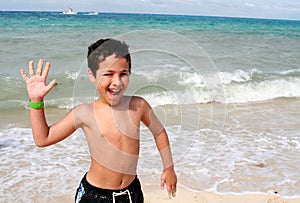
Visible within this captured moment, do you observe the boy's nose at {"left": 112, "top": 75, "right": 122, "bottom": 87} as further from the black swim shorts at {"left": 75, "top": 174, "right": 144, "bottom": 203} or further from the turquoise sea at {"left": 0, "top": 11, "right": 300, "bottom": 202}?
the black swim shorts at {"left": 75, "top": 174, "right": 144, "bottom": 203}

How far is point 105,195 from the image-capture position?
2059 millimetres

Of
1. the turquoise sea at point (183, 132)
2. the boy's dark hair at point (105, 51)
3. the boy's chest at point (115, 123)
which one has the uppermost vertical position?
the boy's dark hair at point (105, 51)

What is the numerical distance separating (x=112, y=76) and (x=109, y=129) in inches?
12.8

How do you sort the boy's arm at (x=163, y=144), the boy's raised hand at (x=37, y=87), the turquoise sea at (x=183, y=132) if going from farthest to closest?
the turquoise sea at (x=183, y=132) → the boy's arm at (x=163, y=144) → the boy's raised hand at (x=37, y=87)

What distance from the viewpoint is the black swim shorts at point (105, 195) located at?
2055 millimetres

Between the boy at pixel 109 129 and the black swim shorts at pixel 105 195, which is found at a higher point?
the boy at pixel 109 129

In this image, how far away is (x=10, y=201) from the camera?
141 inches

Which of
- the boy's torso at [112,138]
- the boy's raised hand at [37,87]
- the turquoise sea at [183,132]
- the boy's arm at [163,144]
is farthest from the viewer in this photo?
the turquoise sea at [183,132]

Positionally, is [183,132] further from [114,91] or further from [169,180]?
[114,91]

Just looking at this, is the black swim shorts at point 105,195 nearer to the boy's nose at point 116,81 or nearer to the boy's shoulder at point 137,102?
the boy's shoulder at point 137,102

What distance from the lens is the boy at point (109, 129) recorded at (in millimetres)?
1879

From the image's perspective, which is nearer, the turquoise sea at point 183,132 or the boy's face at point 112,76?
the boy's face at point 112,76

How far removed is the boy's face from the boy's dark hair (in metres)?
0.02

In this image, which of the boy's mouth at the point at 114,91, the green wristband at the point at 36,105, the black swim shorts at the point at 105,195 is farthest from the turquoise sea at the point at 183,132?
the black swim shorts at the point at 105,195
